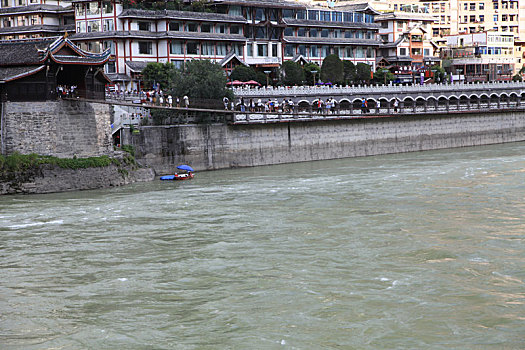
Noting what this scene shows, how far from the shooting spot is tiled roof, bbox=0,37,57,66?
4181 centimetres

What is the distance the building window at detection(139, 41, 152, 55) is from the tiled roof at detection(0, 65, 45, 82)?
24.3 metres

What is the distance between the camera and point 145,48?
66.3 m

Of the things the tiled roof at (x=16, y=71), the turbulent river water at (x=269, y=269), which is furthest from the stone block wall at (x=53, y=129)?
the turbulent river water at (x=269, y=269)

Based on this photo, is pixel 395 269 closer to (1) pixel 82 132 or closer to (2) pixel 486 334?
(2) pixel 486 334

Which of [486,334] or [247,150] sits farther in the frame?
[247,150]

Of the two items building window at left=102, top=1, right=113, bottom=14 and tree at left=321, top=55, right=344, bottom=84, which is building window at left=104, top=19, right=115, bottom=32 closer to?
building window at left=102, top=1, right=113, bottom=14

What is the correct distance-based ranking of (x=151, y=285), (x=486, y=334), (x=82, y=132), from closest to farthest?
(x=486, y=334) → (x=151, y=285) → (x=82, y=132)

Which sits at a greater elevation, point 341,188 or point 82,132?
point 82,132

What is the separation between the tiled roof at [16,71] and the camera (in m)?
41.3

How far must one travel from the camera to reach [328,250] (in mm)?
24172

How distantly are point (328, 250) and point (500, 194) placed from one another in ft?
43.9

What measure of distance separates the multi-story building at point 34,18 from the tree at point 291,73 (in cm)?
2061

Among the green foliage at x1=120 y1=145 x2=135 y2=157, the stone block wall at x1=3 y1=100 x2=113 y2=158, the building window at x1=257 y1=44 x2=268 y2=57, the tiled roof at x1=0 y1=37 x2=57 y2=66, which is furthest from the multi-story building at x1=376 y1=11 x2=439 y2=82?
the tiled roof at x1=0 y1=37 x2=57 y2=66

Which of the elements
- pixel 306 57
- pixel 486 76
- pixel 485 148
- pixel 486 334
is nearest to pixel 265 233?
pixel 486 334
